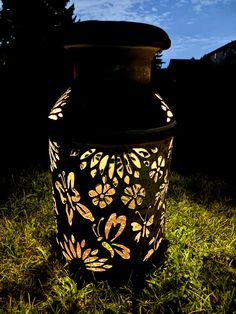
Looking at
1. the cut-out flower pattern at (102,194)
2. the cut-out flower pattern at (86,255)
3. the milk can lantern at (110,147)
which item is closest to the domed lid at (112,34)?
the milk can lantern at (110,147)

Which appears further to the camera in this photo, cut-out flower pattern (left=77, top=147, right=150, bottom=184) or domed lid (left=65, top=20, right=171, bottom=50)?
cut-out flower pattern (left=77, top=147, right=150, bottom=184)

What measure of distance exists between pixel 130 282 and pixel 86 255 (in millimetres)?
341

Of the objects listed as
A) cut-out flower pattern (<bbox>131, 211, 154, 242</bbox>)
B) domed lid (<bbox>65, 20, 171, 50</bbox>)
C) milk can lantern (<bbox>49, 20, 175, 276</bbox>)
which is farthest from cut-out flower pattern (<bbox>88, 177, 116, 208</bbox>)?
domed lid (<bbox>65, 20, 171, 50</bbox>)

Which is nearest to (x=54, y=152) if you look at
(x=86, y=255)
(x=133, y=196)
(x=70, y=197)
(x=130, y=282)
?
(x=70, y=197)

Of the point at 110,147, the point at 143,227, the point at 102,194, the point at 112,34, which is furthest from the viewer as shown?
the point at 143,227

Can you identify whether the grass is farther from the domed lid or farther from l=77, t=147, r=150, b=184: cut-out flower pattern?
the domed lid

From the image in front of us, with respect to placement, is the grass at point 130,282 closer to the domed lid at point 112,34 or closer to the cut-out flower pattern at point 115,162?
the cut-out flower pattern at point 115,162

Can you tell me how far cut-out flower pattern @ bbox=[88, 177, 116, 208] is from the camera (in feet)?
5.22

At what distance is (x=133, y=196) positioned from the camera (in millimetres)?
1642

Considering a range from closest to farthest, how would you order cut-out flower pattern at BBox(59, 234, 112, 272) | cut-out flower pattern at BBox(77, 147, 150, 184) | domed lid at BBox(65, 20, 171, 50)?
1. domed lid at BBox(65, 20, 171, 50)
2. cut-out flower pattern at BBox(77, 147, 150, 184)
3. cut-out flower pattern at BBox(59, 234, 112, 272)

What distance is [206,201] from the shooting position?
293cm

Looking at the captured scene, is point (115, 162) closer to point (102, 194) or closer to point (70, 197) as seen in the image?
point (102, 194)

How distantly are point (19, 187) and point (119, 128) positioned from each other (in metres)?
1.97

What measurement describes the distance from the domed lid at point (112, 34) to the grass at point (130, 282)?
1.39 metres
